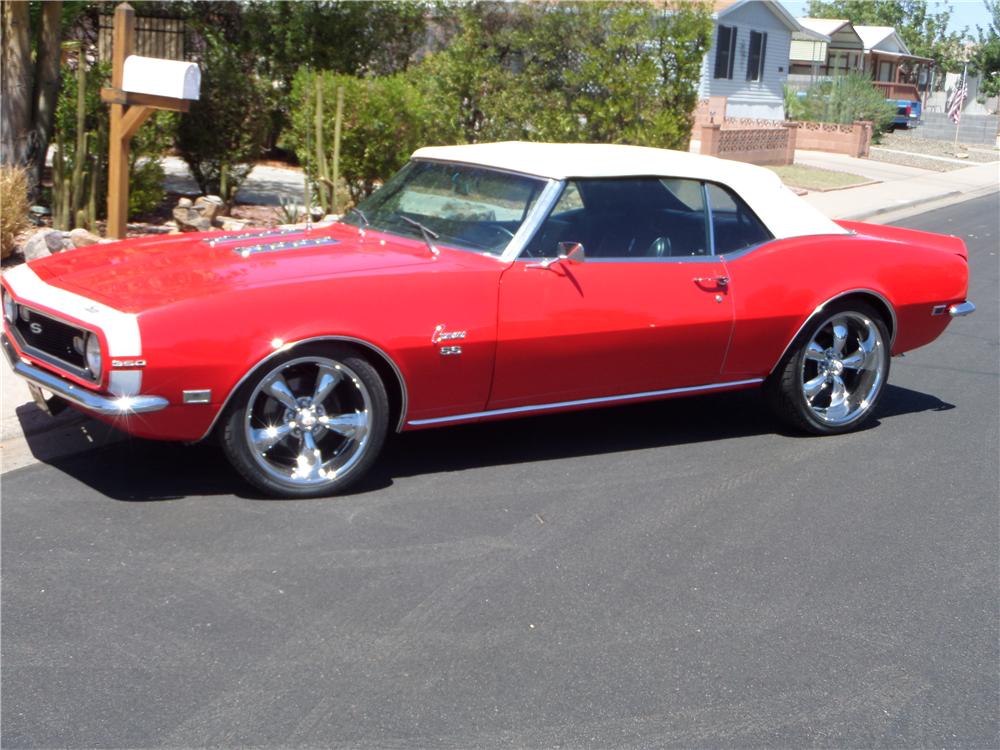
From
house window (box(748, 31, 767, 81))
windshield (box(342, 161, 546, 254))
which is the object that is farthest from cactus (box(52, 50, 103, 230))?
house window (box(748, 31, 767, 81))

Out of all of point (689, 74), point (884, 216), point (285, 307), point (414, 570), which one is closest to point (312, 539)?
point (414, 570)

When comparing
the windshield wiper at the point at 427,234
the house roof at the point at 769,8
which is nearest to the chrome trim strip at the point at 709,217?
the windshield wiper at the point at 427,234

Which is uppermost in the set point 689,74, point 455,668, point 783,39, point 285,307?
point 783,39

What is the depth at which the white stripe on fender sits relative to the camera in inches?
187

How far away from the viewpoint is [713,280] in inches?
243

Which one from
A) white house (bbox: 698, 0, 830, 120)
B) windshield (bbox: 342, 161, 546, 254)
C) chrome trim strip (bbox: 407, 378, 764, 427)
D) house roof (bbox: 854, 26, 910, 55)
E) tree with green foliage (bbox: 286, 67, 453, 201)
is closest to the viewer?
chrome trim strip (bbox: 407, 378, 764, 427)

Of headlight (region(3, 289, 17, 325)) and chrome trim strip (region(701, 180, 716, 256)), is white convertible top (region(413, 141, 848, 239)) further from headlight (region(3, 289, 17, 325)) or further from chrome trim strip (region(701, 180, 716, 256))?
headlight (region(3, 289, 17, 325))

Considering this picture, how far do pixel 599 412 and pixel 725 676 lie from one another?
3202 millimetres

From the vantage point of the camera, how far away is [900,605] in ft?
15.2

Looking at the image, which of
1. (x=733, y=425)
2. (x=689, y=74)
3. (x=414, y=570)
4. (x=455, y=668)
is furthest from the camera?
(x=689, y=74)

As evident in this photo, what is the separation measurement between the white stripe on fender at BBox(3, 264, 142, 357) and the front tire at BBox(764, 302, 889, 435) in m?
3.50

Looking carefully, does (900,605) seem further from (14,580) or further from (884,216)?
(884,216)

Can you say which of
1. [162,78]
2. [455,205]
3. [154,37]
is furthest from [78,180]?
[154,37]

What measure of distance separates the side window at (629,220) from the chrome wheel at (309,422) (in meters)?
1.13
